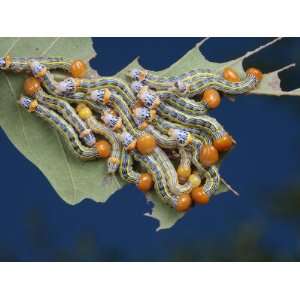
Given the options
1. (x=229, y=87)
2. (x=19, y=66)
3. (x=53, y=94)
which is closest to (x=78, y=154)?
(x=53, y=94)

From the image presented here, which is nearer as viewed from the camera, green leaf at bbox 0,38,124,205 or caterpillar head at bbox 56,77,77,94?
caterpillar head at bbox 56,77,77,94

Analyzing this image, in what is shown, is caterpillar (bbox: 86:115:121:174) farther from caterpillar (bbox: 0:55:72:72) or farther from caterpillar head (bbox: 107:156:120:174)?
caterpillar (bbox: 0:55:72:72)

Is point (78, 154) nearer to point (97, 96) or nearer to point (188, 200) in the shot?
point (97, 96)

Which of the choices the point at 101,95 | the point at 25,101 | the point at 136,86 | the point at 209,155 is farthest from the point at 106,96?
the point at 209,155

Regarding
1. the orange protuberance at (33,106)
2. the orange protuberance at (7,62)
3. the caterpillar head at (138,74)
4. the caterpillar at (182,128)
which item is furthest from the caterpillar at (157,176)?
the orange protuberance at (7,62)

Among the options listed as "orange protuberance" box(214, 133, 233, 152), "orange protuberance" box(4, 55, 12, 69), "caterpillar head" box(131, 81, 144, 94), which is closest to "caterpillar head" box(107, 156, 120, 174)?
"caterpillar head" box(131, 81, 144, 94)

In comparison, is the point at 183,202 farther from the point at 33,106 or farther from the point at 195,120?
the point at 33,106
